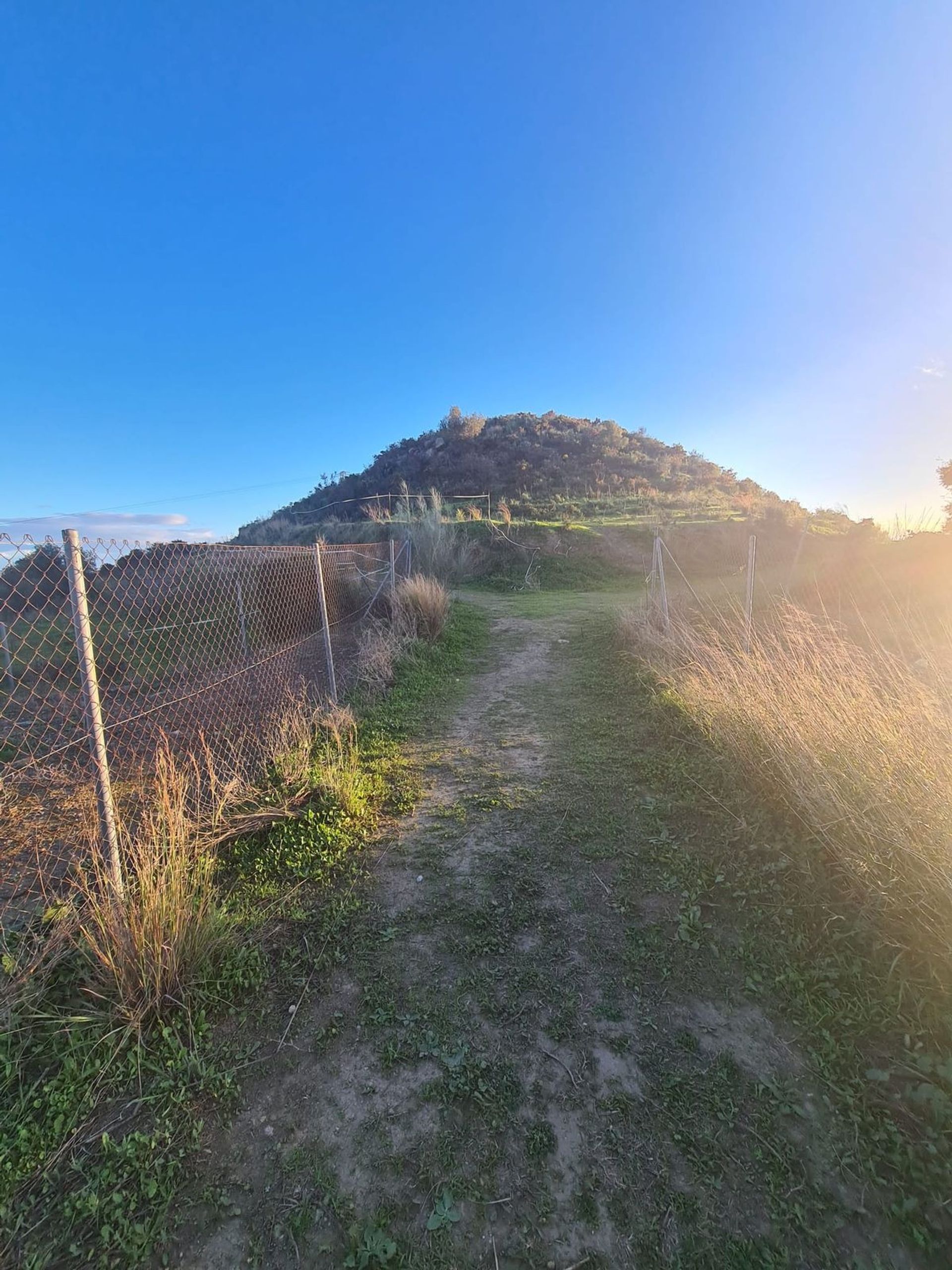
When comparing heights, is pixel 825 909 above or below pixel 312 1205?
above

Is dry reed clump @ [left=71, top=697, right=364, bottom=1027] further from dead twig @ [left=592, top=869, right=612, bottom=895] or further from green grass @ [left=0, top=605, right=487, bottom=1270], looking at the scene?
dead twig @ [left=592, top=869, right=612, bottom=895]

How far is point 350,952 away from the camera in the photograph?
2.49 m

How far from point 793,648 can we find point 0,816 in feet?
19.4

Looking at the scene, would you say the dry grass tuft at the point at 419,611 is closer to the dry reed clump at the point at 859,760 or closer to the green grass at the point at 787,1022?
the dry reed clump at the point at 859,760

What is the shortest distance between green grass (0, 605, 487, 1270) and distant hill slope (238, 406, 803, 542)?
20.8 meters

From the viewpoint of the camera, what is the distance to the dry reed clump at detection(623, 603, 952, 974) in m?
2.26

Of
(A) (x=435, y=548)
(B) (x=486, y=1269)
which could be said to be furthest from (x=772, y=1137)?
(A) (x=435, y=548)

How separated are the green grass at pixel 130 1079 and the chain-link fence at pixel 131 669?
735 millimetres

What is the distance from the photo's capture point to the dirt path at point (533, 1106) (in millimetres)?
1455

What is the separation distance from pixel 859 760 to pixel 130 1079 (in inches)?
141

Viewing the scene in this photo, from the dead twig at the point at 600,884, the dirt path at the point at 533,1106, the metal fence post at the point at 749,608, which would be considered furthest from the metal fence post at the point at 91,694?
the metal fence post at the point at 749,608

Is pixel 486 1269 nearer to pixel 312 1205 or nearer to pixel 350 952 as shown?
pixel 312 1205

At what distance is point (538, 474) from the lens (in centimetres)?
3256

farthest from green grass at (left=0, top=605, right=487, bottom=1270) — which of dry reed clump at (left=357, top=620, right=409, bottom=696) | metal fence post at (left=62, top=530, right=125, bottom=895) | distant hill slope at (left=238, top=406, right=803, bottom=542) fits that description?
distant hill slope at (left=238, top=406, right=803, bottom=542)
